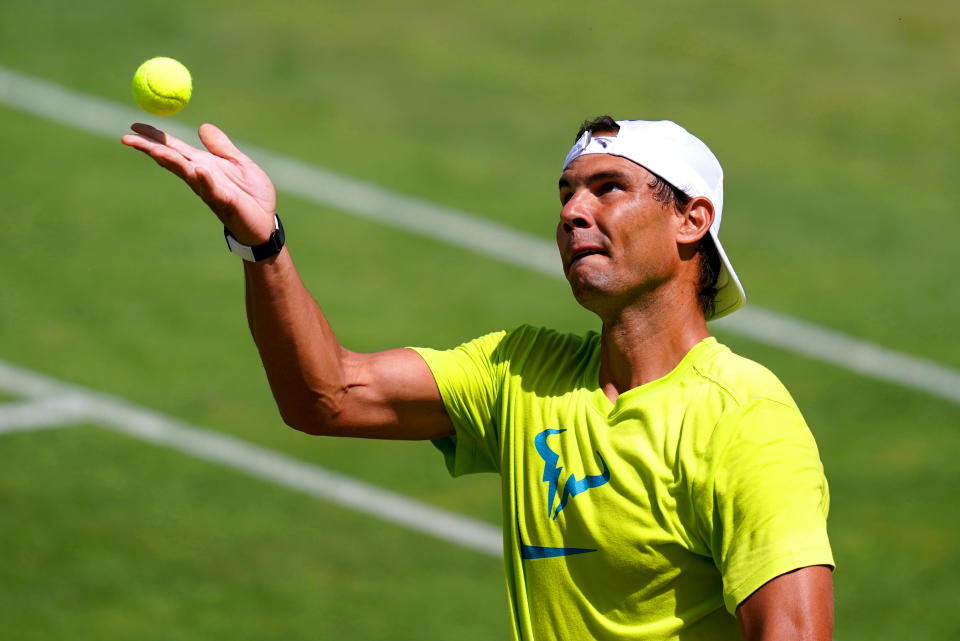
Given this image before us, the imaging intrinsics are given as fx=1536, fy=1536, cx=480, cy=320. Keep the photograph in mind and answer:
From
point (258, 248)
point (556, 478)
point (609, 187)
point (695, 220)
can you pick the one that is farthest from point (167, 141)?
point (695, 220)

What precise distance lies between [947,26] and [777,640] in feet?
40.4

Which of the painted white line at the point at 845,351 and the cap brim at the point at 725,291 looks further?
the painted white line at the point at 845,351

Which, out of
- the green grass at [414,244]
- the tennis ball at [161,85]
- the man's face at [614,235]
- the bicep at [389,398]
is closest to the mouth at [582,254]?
the man's face at [614,235]

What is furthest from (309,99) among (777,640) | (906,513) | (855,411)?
(777,640)

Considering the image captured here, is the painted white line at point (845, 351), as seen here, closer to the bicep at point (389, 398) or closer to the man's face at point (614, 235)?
the bicep at point (389, 398)

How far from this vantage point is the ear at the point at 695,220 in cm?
485

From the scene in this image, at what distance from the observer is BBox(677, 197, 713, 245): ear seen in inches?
191

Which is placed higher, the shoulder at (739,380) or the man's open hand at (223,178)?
the man's open hand at (223,178)

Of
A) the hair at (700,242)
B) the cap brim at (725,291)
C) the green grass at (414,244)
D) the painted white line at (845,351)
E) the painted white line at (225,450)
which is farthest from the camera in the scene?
the painted white line at (845,351)

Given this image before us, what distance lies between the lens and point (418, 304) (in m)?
11.1

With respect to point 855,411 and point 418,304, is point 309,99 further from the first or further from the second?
point 855,411

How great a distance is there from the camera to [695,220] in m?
4.88

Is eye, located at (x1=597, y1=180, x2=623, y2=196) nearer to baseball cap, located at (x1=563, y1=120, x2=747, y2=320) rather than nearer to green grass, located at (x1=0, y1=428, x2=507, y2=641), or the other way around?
baseball cap, located at (x1=563, y1=120, x2=747, y2=320)

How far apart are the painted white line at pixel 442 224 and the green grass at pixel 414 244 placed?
14cm
